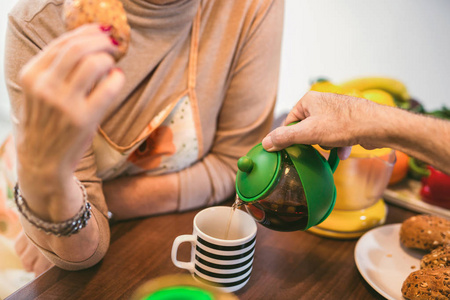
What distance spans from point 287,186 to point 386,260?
15.7 inches

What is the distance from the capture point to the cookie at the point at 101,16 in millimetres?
588

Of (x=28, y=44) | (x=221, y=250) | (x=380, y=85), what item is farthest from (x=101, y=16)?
(x=380, y=85)

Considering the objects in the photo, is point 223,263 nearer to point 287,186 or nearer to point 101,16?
point 287,186

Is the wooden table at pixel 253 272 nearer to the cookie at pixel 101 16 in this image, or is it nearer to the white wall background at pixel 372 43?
the cookie at pixel 101 16

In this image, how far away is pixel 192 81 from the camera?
3.44 feet

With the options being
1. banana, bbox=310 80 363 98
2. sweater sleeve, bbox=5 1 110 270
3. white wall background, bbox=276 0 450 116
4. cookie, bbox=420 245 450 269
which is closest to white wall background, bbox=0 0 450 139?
white wall background, bbox=276 0 450 116

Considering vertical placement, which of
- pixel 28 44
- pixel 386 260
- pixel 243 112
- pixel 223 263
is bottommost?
pixel 386 260

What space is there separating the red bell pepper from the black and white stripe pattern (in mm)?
710

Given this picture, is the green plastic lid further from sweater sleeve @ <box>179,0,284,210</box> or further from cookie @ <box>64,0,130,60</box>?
sweater sleeve @ <box>179,0,284,210</box>

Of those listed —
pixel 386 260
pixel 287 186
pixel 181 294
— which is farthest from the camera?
pixel 386 260

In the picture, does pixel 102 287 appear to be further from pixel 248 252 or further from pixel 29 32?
pixel 29 32

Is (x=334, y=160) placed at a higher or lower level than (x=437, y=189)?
higher

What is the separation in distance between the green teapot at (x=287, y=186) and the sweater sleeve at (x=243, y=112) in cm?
36

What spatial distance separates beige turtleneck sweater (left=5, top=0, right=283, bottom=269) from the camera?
898 millimetres
